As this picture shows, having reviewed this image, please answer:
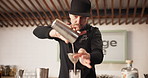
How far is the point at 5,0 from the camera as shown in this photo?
3.45 metres

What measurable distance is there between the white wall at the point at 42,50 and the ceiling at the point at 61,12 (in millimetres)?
115

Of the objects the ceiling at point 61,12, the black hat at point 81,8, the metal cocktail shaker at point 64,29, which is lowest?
the metal cocktail shaker at point 64,29

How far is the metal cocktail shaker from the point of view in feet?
3.76

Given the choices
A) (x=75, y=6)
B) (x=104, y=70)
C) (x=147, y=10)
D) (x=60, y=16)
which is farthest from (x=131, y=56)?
(x=75, y=6)

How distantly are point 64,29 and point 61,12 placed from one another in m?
2.63

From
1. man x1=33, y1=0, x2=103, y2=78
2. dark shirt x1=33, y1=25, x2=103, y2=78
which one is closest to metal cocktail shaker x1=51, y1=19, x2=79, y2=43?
man x1=33, y1=0, x2=103, y2=78

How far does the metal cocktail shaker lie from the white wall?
2.57 m

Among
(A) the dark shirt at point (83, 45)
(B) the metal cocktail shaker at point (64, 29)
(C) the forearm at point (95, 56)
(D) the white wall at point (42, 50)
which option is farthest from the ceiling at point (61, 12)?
(B) the metal cocktail shaker at point (64, 29)

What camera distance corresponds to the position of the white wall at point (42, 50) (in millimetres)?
3594

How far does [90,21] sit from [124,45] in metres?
0.67

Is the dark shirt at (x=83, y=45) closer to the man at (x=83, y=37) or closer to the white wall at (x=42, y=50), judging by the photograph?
the man at (x=83, y=37)

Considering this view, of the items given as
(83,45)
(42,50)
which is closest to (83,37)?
(83,45)

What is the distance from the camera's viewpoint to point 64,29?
A: 115cm

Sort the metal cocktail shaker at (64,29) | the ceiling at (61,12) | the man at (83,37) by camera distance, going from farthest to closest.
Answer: the ceiling at (61,12) → the man at (83,37) → the metal cocktail shaker at (64,29)
